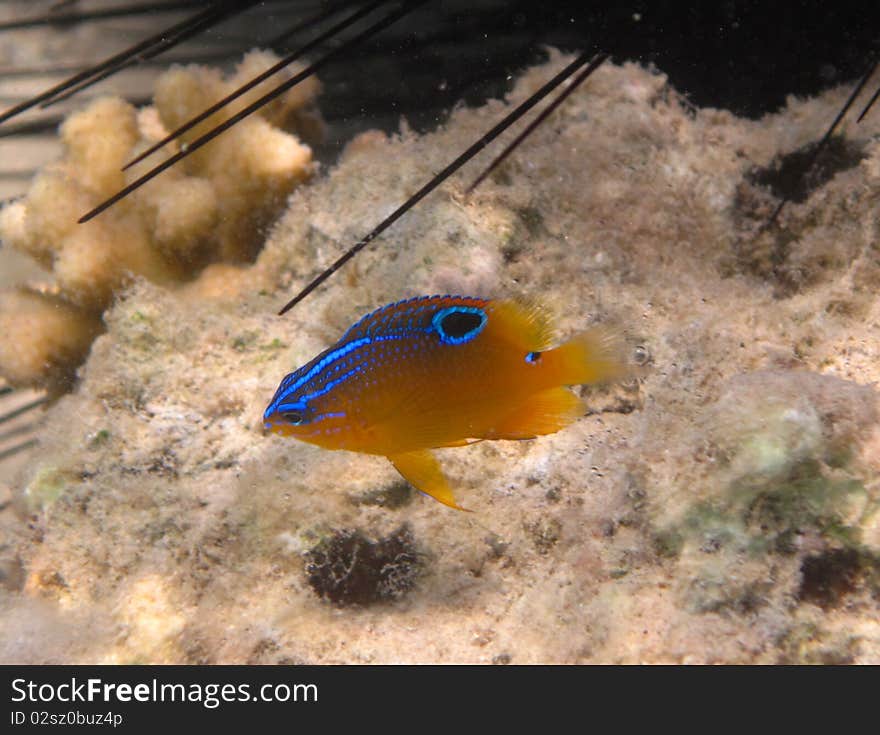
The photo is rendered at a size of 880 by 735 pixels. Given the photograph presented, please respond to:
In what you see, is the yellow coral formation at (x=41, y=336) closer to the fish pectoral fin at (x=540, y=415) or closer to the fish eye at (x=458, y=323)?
the fish eye at (x=458, y=323)

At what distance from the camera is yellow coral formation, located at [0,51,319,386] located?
407cm

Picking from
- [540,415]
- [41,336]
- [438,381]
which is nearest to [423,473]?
[438,381]

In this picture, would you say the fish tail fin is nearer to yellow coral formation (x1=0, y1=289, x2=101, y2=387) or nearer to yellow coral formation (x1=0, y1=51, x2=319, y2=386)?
yellow coral formation (x1=0, y1=51, x2=319, y2=386)

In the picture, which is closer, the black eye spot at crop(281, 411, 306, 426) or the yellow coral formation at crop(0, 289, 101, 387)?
the black eye spot at crop(281, 411, 306, 426)

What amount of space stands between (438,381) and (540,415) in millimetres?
326

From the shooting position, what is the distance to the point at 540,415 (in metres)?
1.89

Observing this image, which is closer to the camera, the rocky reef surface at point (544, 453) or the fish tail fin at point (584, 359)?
the fish tail fin at point (584, 359)

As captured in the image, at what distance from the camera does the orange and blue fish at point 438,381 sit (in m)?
1.81

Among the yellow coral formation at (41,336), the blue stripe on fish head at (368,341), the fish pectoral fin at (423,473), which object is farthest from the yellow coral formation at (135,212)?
the fish pectoral fin at (423,473)

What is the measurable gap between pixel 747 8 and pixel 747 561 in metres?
3.95

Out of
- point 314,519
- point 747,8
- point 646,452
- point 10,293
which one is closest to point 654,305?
point 646,452

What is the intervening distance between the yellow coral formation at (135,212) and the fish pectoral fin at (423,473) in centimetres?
244

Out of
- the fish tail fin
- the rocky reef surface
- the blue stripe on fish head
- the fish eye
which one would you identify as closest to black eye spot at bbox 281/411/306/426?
the blue stripe on fish head
